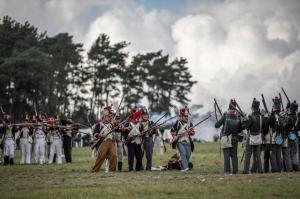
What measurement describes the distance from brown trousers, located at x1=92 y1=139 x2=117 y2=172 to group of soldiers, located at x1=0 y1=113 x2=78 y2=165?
794 centimetres

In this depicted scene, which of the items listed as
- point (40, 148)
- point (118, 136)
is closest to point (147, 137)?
point (118, 136)

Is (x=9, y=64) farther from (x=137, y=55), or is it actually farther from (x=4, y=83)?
(x=137, y=55)

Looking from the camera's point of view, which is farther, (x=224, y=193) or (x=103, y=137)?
(x=103, y=137)

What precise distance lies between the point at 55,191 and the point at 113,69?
74.6 metres

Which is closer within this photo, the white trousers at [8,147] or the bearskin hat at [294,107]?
the bearskin hat at [294,107]

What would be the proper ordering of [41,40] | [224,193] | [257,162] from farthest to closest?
[41,40]
[257,162]
[224,193]

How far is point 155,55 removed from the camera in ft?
323

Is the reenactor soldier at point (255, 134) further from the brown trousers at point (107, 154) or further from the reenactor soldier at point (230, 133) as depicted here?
the brown trousers at point (107, 154)

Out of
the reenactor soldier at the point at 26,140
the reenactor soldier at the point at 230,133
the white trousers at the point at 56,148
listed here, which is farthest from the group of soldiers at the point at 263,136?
the reenactor soldier at the point at 26,140

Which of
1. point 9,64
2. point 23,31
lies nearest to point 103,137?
point 9,64

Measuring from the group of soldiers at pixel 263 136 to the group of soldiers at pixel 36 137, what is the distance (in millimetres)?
12200

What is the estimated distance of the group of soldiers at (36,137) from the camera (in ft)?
111

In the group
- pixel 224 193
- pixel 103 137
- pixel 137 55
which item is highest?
pixel 137 55

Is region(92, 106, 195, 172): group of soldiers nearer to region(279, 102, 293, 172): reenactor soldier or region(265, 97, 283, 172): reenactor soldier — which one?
region(265, 97, 283, 172): reenactor soldier
